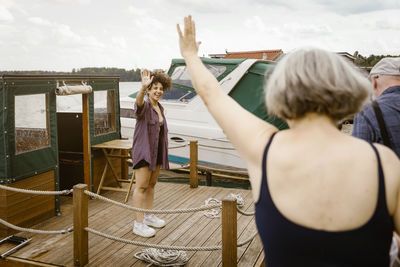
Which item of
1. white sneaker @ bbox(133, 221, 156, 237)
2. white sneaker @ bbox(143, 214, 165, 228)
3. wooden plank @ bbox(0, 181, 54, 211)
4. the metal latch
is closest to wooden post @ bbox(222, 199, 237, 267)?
white sneaker @ bbox(133, 221, 156, 237)

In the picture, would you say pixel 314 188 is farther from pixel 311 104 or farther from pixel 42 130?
pixel 42 130

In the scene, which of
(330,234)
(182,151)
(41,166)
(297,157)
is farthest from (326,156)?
(182,151)

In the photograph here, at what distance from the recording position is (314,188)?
3.93 feet

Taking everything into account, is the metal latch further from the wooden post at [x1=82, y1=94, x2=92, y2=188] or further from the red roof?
the red roof

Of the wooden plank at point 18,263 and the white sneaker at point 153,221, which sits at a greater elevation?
the white sneaker at point 153,221

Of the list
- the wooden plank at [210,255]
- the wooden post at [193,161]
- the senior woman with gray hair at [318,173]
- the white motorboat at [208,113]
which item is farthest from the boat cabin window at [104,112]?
the senior woman with gray hair at [318,173]

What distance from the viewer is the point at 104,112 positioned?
24.8 feet

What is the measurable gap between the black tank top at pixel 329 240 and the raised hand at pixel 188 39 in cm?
56

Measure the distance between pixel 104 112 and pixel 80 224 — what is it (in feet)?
11.7

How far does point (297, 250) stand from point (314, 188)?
0.70ft

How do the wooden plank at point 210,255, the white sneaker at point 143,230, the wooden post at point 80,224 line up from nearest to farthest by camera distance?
the wooden post at point 80,224 → the wooden plank at point 210,255 → the white sneaker at point 143,230

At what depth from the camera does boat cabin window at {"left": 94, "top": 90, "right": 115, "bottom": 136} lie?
285 inches

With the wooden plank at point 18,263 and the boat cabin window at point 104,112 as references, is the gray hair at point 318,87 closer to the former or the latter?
the wooden plank at point 18,263

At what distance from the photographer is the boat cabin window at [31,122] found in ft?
17.8
